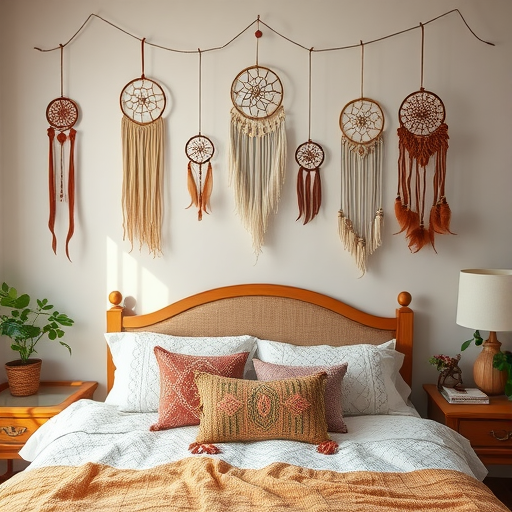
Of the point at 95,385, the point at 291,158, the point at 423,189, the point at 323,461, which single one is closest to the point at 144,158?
the point at 291,158

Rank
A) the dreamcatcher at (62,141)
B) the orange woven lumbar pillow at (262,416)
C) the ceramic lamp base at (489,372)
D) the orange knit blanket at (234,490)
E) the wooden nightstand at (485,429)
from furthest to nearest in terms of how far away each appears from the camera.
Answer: the dreamcatcher at (62,141), the ceramic lamp base at (489,372), the wooden nightstand at (485,429), the orange woven lumbar pillow at (262,416), the orange knit blanket at (234,490)

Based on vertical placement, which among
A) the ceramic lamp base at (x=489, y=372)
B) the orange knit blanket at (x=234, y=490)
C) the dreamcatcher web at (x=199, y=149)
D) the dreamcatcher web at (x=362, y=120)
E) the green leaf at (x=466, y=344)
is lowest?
the orange knit blanket at (x=234, y=490)

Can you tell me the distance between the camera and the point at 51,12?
322cm

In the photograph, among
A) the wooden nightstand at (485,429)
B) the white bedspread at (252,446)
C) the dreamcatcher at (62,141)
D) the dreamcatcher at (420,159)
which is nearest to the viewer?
the white bedspread at (252,446)

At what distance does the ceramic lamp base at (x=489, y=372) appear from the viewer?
3.00m

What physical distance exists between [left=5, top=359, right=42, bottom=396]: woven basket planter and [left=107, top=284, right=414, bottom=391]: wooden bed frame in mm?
439

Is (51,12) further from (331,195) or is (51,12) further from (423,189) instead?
(423,189)

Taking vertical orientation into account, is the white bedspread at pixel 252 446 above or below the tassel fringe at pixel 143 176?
below

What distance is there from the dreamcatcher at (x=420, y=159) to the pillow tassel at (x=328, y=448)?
1.22 metres

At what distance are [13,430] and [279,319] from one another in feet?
4.55

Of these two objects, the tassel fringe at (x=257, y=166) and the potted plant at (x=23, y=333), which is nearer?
the potted plant at (x=23, y=333)

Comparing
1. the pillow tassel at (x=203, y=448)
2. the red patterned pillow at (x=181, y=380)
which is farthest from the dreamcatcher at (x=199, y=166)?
the pillow tassel at (x=203, y=448)

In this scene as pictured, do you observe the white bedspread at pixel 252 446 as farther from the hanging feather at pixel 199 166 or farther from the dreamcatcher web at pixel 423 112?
the dreamcatcher web at pixel 423 112

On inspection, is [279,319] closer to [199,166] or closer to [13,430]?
[199,166]
